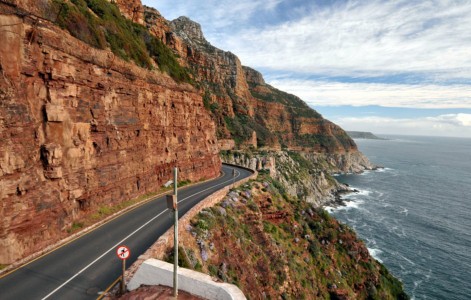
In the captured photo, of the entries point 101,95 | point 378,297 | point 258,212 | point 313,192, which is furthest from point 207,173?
point 313,192

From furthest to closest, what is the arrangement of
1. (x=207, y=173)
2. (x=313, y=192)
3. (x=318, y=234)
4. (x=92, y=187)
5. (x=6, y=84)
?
(x=313, y=192), (x=207, y=173), (x=318, y=234), (x=92, y=187), (x=6, y=84)

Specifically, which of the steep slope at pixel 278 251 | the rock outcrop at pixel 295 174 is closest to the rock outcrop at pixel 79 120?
the steep slope at pixel 278 251

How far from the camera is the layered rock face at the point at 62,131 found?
14312mm

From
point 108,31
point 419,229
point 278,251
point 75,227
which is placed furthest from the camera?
point 419,229

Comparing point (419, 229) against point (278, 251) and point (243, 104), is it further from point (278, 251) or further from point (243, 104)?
point (243, 104)

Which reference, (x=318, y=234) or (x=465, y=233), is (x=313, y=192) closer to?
(x=465, y=233)

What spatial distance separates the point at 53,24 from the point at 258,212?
24.1 metres

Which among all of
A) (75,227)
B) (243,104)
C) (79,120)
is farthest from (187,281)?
(243,104)

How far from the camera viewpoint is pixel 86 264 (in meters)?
14.5

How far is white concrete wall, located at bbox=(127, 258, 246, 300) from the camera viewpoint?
10.3m

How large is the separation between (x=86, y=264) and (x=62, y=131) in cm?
832

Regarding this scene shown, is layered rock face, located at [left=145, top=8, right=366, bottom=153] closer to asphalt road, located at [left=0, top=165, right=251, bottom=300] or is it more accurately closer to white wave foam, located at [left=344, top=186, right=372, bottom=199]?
white wave foam, located at [left=344, top=186, right=372, bottom=199]

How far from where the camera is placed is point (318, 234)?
116ft

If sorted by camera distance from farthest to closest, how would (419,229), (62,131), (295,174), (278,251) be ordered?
(295,174)
(419,229)
(278,251)
(62,131)
